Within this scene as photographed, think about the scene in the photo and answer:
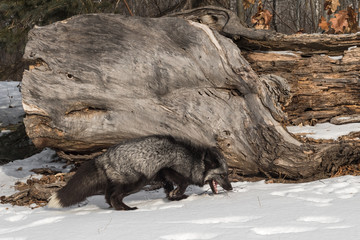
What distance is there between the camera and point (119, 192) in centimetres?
459

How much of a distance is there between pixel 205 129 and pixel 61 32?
241 cm

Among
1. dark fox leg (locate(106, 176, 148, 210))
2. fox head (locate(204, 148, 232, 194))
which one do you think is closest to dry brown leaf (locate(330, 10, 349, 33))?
fox head (locate(204, 148, 232, 194))

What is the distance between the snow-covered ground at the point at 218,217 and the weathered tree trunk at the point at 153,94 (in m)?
0.63

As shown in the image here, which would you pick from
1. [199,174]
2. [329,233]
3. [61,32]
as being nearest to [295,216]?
[329,233]

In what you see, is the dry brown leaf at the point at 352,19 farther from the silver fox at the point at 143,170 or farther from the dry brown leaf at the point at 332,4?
the silver fox at the point at 143,170

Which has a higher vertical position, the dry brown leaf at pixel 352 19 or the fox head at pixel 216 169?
the dry brown leaf at pixel 352 19

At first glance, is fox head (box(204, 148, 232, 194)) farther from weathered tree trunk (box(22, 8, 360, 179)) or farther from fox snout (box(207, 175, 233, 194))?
weathered tree trunk (box(22, 8, 360, 179))

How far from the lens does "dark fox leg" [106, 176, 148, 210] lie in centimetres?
456

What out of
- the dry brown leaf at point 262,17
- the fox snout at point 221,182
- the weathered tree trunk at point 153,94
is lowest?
the fox snout at point 221,182

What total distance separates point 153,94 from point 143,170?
121cm

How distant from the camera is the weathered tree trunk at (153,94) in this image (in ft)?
17.0

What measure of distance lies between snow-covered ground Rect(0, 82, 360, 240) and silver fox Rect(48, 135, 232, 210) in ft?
0.64

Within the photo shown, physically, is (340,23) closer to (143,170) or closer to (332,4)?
(332,4)

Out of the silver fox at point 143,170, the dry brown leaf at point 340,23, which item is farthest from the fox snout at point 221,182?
the dry brown leaf at point 340,23
